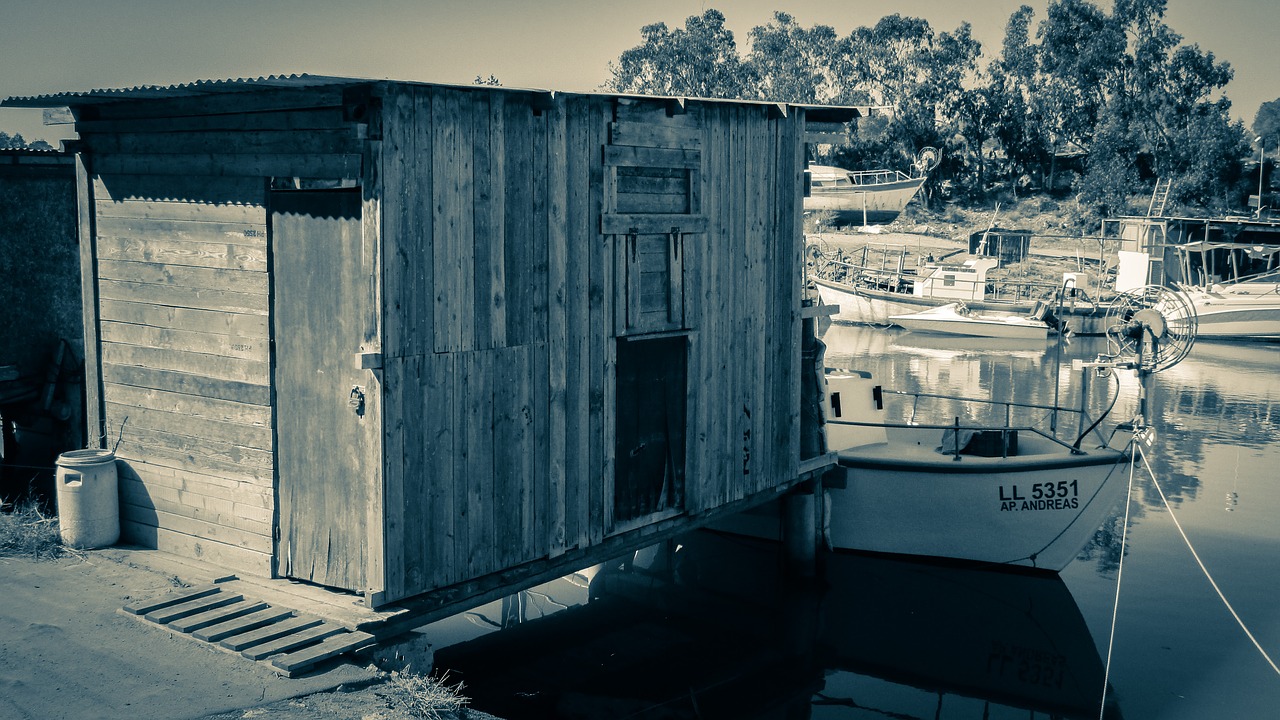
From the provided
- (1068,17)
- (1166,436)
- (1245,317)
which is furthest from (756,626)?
(1068,17)

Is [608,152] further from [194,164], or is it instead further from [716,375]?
[194,164]

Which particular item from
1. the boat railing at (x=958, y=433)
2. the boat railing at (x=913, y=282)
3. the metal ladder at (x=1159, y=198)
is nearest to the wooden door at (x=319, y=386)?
the boat railing at (x=958, y=433)

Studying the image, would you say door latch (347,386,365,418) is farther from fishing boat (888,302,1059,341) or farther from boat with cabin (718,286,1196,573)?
fishing boat (888,302,1059,341)

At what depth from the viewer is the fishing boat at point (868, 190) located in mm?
63469

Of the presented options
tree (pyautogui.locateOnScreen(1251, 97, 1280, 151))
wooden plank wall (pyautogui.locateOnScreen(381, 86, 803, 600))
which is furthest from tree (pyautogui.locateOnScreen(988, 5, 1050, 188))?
tree (pyautogui.locateOnScreen(1251, 97, 1280, 151))

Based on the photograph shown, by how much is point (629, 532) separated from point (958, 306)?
→ 36.8 meters

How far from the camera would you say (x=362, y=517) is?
29.6 ft

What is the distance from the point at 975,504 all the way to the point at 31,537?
39.1 ft

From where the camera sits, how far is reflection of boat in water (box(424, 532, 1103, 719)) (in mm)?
13023

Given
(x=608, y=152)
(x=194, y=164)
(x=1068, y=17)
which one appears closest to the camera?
(x=194, y=164)

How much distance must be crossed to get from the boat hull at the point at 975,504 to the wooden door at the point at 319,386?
29.0 feet

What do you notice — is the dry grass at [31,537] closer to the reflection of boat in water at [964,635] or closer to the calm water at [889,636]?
the calm water at [889,636]

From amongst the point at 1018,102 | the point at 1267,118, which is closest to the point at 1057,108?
the point at 1018,102

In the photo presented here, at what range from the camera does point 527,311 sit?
10.1 metres
